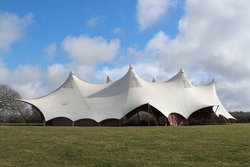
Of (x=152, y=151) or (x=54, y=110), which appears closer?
(x=152, y=151)

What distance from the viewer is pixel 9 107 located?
5719 cm

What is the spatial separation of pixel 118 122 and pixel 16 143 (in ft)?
74.1

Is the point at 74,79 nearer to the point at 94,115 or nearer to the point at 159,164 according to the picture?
the point at 94,115

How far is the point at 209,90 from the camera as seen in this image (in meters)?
47.9

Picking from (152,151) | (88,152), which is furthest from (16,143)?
(152,151)

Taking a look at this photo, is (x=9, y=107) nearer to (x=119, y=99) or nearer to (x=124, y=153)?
(x=119, y=99)

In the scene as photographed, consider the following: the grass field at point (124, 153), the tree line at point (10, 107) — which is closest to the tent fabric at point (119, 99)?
the tree line at point (10, 107)

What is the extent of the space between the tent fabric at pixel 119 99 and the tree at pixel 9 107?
14709 mm

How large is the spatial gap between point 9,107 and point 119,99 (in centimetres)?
2467

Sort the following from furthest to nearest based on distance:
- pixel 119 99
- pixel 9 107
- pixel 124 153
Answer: pixel 9 107 → pixel 119 99 → pixel 124 153

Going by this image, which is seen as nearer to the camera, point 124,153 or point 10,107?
point 124,153

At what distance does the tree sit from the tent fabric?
14.7 metres

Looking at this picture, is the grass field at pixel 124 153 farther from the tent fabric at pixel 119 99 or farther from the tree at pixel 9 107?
the tree at pixel 9 107

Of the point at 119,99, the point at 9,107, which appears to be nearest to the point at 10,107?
the point at 9,107
